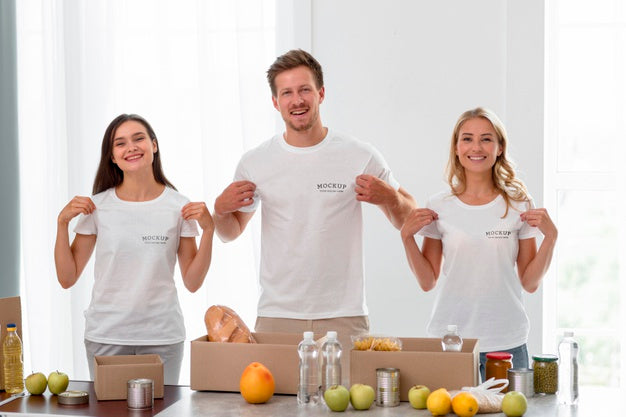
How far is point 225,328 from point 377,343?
458mm

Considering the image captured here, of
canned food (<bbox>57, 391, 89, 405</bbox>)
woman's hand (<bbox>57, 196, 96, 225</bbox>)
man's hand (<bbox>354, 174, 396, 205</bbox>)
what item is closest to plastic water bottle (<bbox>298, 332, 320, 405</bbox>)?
canned food (<bbox>57, 391, 89, 405</bbox>)

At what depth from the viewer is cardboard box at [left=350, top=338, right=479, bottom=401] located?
2119 millimetres

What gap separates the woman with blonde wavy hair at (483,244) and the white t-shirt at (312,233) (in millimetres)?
262

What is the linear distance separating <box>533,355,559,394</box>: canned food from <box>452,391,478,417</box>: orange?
13.4 inches

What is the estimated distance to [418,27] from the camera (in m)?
3.76

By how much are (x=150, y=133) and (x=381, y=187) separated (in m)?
0.90

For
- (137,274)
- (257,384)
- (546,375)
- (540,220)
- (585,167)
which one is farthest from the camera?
(585,167)

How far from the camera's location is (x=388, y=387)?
2111mm

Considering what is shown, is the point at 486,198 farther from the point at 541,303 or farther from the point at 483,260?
the point at 541,303

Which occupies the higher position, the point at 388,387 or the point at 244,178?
the point at 244,178

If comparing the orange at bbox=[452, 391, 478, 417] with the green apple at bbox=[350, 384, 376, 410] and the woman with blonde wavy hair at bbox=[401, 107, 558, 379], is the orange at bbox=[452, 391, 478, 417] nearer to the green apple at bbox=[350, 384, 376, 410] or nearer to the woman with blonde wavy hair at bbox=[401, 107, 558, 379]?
the green apple at bbox=[350, 384, 376, 410]

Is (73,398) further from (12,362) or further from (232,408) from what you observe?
(232,408)

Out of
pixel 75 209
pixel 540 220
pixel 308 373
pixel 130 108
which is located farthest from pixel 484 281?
pixel 130 108

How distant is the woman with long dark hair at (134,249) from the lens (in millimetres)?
2744
